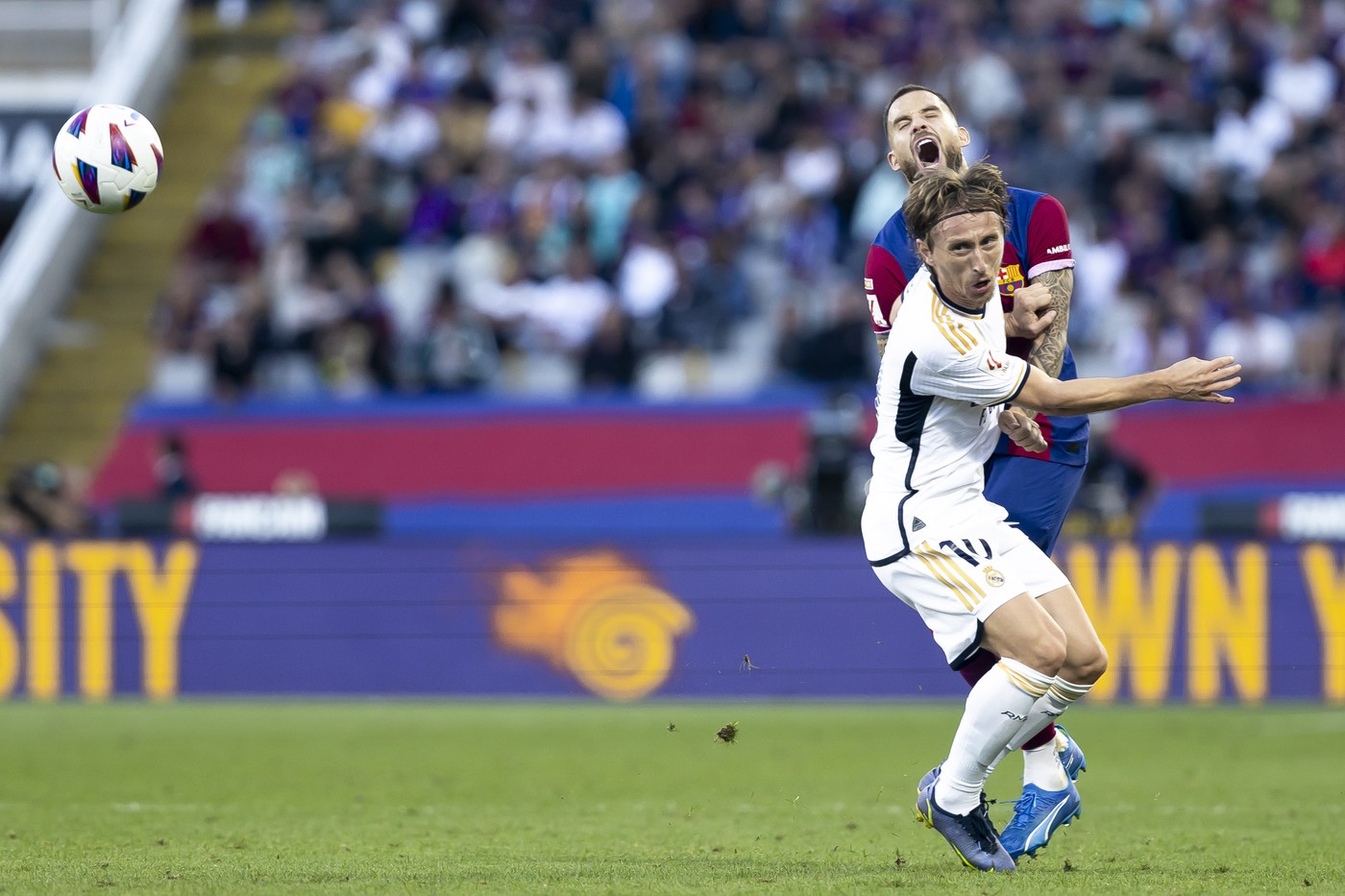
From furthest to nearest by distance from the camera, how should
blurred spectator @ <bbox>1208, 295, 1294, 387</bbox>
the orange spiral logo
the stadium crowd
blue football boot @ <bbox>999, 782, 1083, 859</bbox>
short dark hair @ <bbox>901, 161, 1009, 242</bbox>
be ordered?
1. the stadium crowd
2. blurred spectator @ <bbox>1208, 295, 1294, 387</bbox>
3. the orange spiral logo
4. blue football boot @ <bbox>999, 782, 1083, 859</bbox>
5. short dark hair @ <bbox>901, 161, 1009, 242</bbox>

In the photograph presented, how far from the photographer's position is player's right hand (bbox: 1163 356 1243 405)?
6289mm

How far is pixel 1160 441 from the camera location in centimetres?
1764

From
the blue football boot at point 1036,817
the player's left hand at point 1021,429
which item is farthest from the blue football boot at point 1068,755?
the player's left hand at point 1021,429

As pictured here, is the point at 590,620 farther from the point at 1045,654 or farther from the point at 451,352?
the point at 1045,654

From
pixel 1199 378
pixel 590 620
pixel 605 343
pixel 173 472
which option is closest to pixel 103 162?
pixel 1199 378

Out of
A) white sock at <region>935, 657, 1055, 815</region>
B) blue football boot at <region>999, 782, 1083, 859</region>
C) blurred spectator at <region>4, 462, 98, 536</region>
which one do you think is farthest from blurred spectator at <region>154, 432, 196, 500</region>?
white sock at <region>935, 657, 1055, 815</region>

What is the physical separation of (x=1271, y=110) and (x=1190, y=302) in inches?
116

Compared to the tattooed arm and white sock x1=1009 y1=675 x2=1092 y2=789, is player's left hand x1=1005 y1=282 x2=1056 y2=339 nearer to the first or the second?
the tattooed arm

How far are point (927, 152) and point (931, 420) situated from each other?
1.12 m

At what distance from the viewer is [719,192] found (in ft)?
65.5

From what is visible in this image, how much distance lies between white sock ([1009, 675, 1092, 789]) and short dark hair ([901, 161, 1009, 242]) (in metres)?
1.62

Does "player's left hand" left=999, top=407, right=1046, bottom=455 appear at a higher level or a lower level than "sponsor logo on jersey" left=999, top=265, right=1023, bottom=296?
lower

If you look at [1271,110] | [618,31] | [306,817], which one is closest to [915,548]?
[306,817]

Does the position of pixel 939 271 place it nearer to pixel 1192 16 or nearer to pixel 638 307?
pixel 638 307
